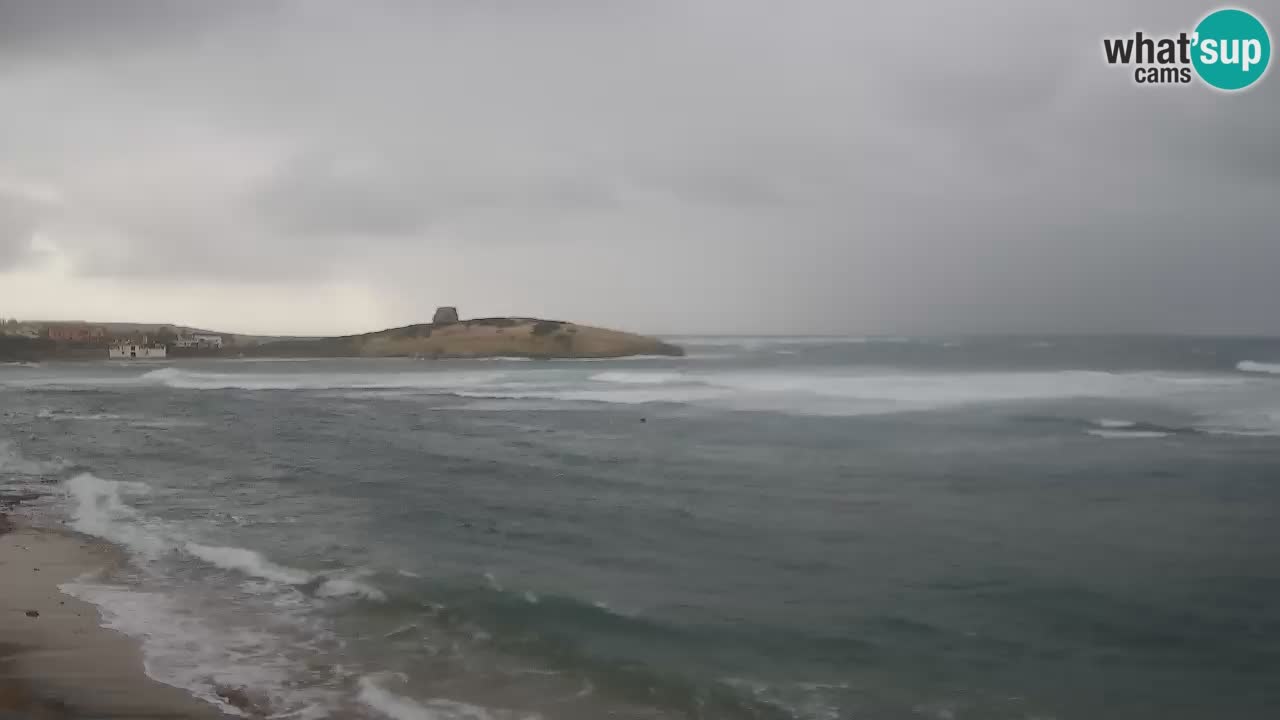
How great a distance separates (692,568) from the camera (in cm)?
797

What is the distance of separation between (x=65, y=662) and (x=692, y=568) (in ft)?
16.9

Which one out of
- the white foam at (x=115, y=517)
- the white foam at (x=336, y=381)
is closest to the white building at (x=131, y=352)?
the white foam at (x=336, y=381)

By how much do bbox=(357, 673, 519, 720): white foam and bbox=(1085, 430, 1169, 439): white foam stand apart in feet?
54.4

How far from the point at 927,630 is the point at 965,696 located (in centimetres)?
115

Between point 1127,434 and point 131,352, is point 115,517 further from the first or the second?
point 131,352

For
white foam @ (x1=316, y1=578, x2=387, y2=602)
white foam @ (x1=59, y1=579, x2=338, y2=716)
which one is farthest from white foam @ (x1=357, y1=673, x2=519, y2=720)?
white foam @ (x1=316, y1=578, x2=387, y2=602)

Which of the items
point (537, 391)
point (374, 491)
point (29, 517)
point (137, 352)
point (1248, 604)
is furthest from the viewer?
point (137, 352)

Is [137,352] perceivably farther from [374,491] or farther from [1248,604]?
[1248,604]

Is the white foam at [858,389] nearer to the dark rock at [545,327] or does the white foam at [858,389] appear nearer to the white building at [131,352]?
the dark rock at [545,327]

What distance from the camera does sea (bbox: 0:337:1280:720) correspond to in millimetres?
5270

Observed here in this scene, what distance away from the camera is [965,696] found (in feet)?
17.1

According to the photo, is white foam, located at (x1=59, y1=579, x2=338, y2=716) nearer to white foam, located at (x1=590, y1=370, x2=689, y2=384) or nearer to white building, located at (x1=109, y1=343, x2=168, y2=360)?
white foam, located at (x1=590, y1=370, x2=689, y2=384)

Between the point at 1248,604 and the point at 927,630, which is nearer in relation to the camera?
the point at 927,630

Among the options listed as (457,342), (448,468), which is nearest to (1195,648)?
(448,468)
